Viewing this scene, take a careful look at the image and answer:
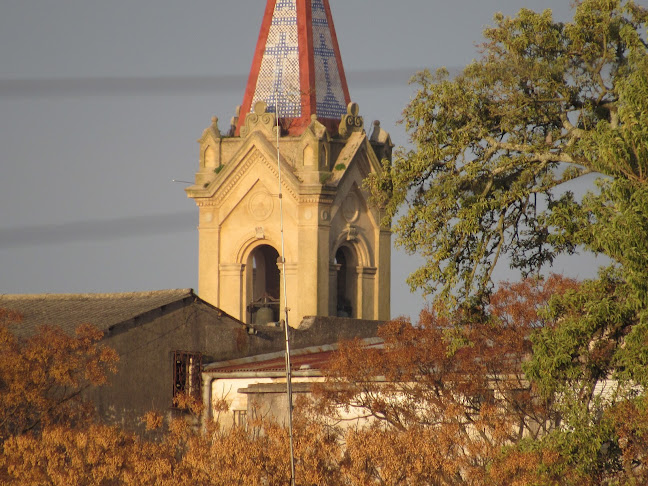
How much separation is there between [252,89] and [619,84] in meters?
21.8

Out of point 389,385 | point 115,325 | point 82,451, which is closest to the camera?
point 82,451

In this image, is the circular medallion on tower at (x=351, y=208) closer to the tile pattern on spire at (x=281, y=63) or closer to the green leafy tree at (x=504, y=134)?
the tile pattern on spire at (x=281, y=63)

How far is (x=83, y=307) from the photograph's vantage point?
36.1 metres

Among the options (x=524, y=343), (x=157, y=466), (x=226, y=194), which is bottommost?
(x=157, y=466)

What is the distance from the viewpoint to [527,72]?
22.2 m

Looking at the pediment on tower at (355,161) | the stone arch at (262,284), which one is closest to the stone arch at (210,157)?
the stone arch at (262,284)

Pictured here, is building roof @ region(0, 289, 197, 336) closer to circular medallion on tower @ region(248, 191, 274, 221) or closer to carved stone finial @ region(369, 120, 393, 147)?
circular medallion on tower @ region(248, 191, 274, 221)

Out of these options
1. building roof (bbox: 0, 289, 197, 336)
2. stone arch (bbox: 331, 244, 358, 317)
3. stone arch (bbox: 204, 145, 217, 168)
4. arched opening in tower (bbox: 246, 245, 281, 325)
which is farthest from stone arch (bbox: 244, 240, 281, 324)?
building roof (bbox: 0, 289, 197, 336)

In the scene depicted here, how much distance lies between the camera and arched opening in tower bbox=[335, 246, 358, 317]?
42062 mm

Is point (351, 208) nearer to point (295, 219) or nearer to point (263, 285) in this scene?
point (295, 219)

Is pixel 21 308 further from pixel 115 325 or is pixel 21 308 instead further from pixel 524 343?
pixel 524 343

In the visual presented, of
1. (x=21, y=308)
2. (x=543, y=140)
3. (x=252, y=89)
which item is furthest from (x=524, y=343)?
(x=252, y=89)

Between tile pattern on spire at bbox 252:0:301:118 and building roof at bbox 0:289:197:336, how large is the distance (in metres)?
7.44

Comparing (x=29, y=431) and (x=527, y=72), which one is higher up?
(x=527, y=72)
